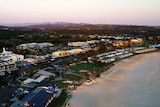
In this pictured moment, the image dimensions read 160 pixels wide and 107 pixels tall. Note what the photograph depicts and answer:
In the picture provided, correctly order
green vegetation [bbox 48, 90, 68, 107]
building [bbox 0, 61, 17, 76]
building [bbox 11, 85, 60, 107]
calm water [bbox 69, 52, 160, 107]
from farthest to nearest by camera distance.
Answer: building [bbox 0, 61, 17, 76] → calm water [bbox 69, 52, 160, 107] → green vegetation [bbox 48, 90, 68, 107] → building [bbox 11, 85, 60, 107]

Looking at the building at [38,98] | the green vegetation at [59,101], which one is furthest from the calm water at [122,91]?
the building at [38,98]

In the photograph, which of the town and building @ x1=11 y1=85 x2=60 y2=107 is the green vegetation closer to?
the town

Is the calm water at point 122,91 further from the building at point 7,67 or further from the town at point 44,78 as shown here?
the building at point 7,67

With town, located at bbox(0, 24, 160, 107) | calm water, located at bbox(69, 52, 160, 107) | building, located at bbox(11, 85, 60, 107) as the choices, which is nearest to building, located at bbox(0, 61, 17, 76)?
town, located at bbox(0, 24, 160, 107)

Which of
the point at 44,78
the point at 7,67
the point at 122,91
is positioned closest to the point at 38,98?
the point at 44,78

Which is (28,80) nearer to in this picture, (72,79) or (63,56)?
(72,79)

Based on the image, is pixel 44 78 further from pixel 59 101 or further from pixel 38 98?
pixel 38 98

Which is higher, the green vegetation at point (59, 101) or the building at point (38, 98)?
the building at point (38, 98)

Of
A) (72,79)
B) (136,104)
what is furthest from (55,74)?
(136,104)
